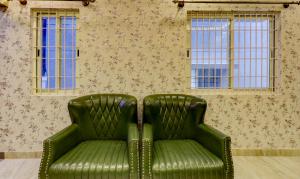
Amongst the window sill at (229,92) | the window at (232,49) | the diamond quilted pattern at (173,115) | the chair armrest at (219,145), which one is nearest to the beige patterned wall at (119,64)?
the window sill at (229,92)

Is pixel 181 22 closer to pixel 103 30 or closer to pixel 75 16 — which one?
pixel 103 30

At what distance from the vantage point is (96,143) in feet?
7.09

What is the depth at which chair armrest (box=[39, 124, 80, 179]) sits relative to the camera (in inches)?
64.9

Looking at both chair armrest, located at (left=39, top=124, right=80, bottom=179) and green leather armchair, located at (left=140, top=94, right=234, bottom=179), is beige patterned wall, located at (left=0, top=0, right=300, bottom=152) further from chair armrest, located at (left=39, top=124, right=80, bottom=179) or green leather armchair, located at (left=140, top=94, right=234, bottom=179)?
chair armrest, located at (left=39, top=124, right=80, bottom=179)

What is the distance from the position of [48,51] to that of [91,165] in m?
1.74

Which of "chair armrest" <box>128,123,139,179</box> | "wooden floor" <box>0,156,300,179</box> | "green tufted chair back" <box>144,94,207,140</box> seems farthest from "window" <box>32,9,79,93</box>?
"chair armrest" <box>128,123,139,179</box>

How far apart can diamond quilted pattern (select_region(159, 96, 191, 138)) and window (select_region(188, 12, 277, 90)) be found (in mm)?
569

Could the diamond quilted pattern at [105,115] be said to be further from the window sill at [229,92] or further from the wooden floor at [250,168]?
the window sill at [229,92]

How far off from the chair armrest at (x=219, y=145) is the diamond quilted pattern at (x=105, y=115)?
891 millimetres

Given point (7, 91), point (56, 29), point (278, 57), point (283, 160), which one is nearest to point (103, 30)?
point (56, 29)

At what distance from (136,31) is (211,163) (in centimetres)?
172

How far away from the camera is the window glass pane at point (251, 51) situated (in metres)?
2.82

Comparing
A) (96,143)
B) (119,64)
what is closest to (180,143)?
(96,143)

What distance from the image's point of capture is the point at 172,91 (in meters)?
2.76
